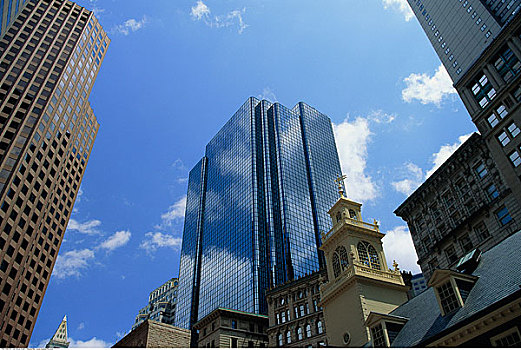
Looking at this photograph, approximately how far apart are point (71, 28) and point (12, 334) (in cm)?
7977

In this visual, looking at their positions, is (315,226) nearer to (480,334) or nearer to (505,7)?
(505,7)

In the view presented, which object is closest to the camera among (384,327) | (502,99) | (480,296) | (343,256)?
(480,296)

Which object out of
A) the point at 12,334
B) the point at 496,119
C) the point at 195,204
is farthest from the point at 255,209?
the point at 496,119

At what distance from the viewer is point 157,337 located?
33312 millimetres

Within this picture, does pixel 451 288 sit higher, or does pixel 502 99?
pixel 502 99

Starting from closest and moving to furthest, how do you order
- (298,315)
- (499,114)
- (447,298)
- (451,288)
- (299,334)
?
(451,288), (447,298), (499,114), (299,334), (298,315)

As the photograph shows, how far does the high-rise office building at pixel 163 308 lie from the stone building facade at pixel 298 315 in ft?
374

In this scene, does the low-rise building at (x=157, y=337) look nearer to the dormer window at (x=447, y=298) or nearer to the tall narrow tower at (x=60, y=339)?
the dormer window at (x=447, y=298)

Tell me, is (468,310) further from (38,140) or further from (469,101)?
(38,140)

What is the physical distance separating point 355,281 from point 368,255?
3.67 m

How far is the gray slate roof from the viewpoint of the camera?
19.8 m

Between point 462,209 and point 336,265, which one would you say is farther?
point 462,209

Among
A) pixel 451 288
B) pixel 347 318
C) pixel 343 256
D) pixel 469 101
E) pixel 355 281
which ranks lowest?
pixel 451 288

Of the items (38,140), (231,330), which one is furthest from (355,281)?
(38,140)
